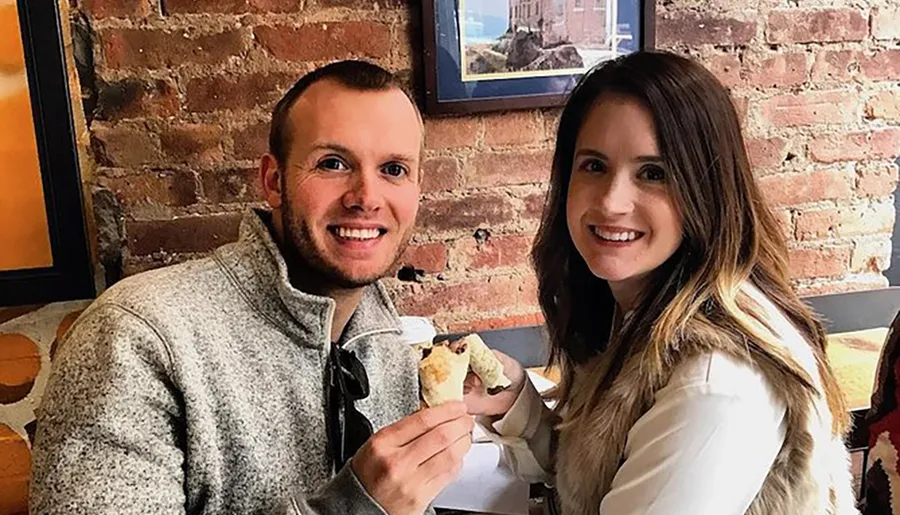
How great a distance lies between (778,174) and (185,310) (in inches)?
49.5

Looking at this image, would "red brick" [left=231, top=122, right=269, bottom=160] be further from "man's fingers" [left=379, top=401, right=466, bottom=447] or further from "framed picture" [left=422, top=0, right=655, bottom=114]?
"man's fingers" [left=379, top=401, right=466, bottom=447]

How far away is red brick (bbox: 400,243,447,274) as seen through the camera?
1.59m

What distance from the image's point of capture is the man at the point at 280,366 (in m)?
0.86

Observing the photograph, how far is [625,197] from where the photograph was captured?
1.04m

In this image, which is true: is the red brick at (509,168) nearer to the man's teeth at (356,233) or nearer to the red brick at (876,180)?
the man's teeth at (356,233)

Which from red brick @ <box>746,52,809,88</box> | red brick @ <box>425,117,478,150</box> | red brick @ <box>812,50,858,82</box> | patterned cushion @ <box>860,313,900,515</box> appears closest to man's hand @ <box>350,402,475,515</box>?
patterned cushion @ <box>860,313,900,515</box>

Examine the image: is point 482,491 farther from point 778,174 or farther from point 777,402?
point 778,174

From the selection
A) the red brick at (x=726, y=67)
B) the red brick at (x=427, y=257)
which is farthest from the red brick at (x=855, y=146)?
the red brick at (x=427, y=257)

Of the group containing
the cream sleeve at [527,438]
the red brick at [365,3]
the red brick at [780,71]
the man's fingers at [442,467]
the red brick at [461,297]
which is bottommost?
the cream sleeve at [527,438]

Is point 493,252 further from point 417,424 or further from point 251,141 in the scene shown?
point 417,424

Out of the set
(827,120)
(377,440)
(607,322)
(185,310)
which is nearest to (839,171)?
(827,120)

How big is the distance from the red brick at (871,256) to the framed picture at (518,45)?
26.4 inches

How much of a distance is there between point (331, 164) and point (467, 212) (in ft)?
1.87

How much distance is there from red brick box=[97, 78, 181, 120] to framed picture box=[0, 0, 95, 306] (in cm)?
6
